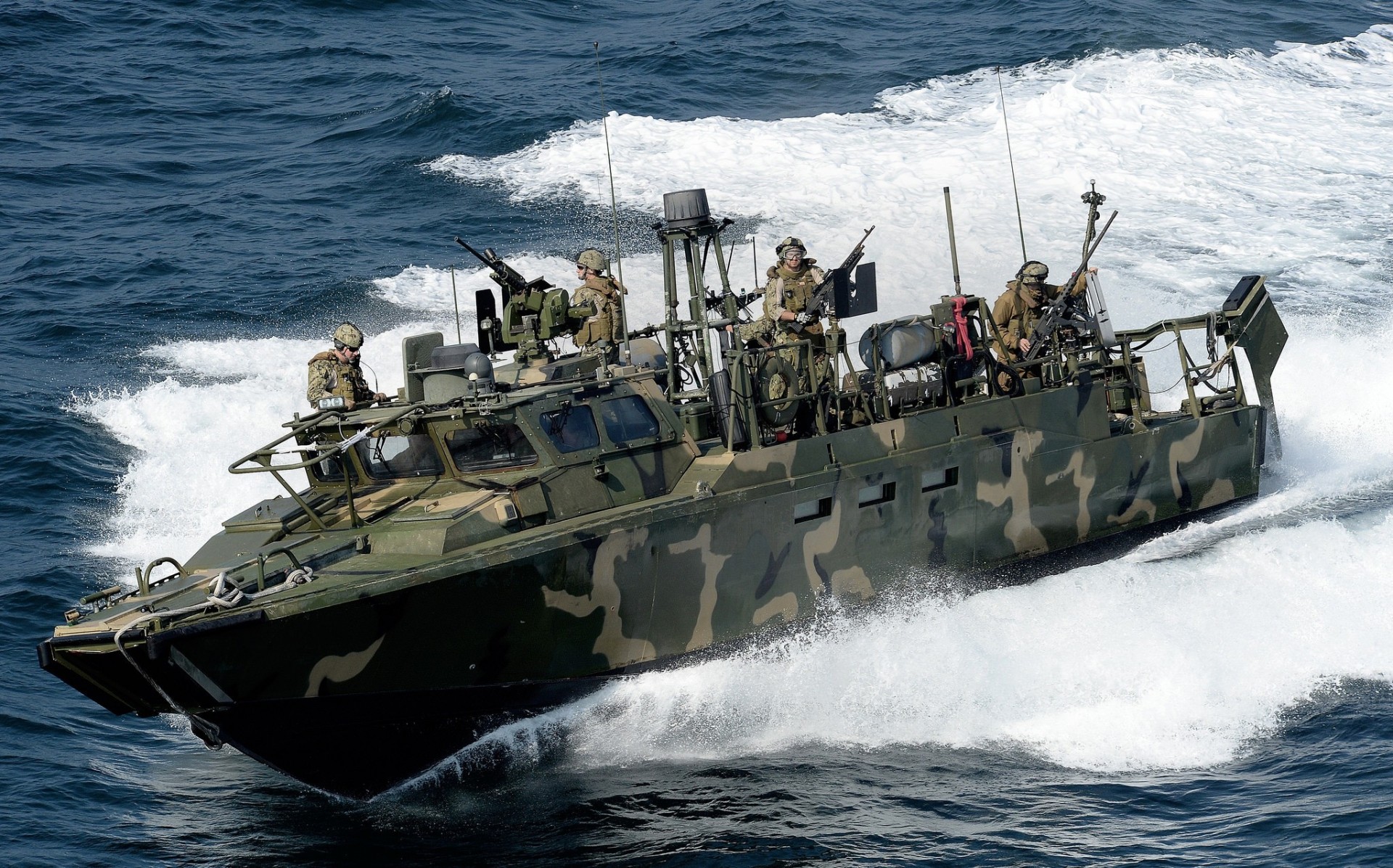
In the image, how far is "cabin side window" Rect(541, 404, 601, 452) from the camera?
35.5ft

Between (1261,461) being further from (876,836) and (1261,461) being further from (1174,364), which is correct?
(876,836)

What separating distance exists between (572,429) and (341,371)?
2.90 m

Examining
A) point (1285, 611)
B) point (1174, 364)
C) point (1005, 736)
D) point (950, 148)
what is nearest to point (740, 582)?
point (1005, 736)

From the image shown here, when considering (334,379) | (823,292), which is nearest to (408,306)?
(334,379)

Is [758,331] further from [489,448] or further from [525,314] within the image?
[489,448]

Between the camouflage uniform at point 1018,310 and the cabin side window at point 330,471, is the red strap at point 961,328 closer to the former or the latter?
the camouflage uniform at point 1018,310

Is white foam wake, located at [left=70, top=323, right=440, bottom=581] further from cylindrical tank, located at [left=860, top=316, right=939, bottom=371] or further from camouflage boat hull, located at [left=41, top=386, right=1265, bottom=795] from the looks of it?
cylindrical tank, located at [left=860, top=316, right=939, bottom=371]

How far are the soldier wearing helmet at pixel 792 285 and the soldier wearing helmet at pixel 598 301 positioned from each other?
141 cm

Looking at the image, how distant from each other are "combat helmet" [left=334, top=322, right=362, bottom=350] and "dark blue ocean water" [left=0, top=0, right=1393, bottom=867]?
3.59 meters

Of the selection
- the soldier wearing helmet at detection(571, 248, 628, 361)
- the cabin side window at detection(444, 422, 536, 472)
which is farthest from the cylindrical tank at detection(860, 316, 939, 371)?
the cabin side window at detection(444, 422, 536, 472)

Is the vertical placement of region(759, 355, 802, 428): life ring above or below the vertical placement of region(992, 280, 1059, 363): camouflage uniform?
below

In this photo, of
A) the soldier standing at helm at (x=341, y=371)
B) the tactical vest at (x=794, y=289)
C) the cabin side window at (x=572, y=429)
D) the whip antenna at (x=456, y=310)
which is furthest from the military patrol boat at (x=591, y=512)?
the soldier standing at helm at (x=341, y=371)

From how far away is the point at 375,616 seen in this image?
31.6ft

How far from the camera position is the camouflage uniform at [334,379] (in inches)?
499
